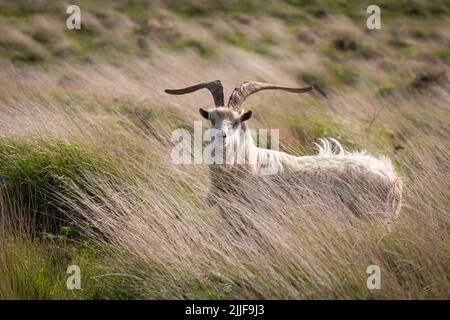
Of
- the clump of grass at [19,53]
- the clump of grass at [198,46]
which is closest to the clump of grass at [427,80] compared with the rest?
the clump of grass at [198,46]

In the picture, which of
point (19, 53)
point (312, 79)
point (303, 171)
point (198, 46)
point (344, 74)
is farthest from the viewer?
point (198, 46)

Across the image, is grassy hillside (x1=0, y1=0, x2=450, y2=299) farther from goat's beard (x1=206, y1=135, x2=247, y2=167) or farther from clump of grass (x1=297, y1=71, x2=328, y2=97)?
clump of grass (x1=297, y1=71, x2=328, y2=97)

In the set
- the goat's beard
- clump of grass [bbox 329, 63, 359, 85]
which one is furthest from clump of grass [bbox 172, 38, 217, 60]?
the goat's beard

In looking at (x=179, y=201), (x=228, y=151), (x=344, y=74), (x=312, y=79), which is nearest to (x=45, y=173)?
(x=179, y=201)

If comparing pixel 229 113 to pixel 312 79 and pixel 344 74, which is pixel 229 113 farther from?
pixel 344 74

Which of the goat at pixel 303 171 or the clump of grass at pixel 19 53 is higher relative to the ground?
the clump of grass at pixel 19 53

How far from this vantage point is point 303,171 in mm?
5418

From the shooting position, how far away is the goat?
5003 millimetres

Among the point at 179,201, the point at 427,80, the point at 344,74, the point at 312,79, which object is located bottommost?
the point at 179,201

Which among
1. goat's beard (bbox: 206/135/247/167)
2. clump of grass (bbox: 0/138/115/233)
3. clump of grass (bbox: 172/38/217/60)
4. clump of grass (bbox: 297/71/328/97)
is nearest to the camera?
clump of grass (bbox: 0/138/115/233)

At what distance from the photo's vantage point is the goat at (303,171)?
5003 millimetres

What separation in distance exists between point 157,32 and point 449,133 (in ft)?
39.4

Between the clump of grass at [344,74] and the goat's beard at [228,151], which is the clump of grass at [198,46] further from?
the goat's beard at [228,151]
